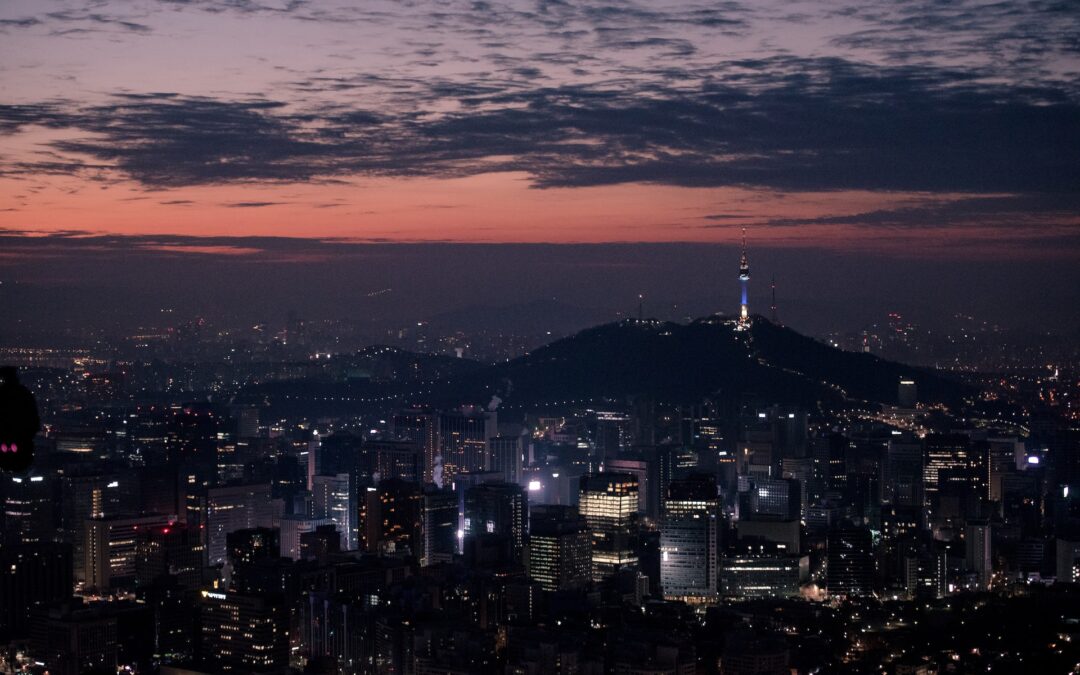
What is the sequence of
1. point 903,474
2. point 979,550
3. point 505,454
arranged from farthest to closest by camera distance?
point 505,454 < point 903,474 < point 979,550

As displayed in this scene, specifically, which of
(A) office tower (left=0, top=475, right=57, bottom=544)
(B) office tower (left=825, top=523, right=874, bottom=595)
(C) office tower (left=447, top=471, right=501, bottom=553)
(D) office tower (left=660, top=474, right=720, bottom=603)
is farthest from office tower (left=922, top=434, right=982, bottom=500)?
(A) office tower (left=0, top=475, right=57, bottom=544)

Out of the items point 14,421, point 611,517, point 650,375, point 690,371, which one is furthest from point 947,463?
point 14,421

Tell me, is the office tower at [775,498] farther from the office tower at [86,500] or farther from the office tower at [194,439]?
the office tower at [86,500]

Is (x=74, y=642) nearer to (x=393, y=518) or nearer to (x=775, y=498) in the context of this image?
(x=393, y=518)

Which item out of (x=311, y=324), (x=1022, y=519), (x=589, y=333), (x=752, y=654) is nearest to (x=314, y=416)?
(x=311, y=324)

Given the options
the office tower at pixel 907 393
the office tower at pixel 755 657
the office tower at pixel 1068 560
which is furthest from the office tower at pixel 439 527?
the office tower at pixel 907 393

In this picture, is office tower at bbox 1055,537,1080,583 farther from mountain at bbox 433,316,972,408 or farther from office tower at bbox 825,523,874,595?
mountain at bbox 433,316,972,408

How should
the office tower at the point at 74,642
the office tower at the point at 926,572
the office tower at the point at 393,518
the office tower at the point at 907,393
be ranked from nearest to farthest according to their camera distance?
the office tower at the point at 74,642 < the office tower at the point at 926,572 < the office tower at the point at 393,518 < the office tower at the point at 907,393
